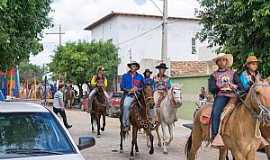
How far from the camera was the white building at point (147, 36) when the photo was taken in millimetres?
49812

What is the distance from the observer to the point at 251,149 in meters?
8.70

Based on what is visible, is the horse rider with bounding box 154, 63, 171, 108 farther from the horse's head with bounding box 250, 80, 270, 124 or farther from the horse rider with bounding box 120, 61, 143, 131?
the horse's head with bounding box 250, 80, 270, 124

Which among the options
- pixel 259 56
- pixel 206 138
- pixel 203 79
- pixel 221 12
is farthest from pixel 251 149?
pixel 203 79

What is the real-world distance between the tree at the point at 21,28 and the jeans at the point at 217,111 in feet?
18.1

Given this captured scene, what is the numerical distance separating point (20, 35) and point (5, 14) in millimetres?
2121

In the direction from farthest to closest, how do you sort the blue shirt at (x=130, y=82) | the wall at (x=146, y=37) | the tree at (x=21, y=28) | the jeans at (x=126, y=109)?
the wall at (x=146, y=37) < the blue shirt at (x=130, y=82) < the jeans at (x=126, y=109) < the tree at (x=21, y=28)

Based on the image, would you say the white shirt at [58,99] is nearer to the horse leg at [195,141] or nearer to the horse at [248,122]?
the horse leg at [195,141]

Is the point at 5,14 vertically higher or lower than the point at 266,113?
higher

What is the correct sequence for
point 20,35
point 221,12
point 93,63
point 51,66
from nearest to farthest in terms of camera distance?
point 221,12 < point 20,35 < point 93,63 < point 51,66

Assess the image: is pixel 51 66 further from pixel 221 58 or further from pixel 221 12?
pixel 221 58

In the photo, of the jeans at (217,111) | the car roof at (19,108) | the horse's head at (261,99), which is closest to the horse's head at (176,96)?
the jeans at (217,111)

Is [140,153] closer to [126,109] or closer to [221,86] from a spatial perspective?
[126,109]

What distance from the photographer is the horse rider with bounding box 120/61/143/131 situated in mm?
13289

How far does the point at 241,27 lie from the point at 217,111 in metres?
3.73
